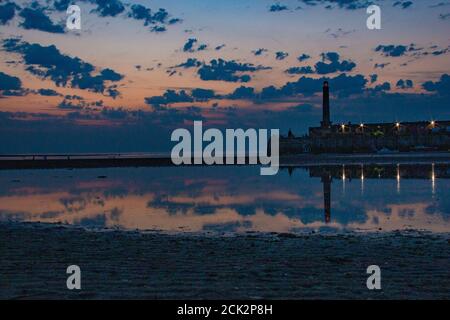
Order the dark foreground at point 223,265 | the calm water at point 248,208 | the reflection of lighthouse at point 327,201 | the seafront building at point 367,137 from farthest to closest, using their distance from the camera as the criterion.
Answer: the seafront building at point 367,137 < the reflection of lighthouse at point 327,201 < the calm water at point 248,208 < the dark foreground at point 223,265

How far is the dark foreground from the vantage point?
858 centimetres

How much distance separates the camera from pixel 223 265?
1097cm

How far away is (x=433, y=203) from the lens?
2408 cm

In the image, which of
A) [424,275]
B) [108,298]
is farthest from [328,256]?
[108,298]

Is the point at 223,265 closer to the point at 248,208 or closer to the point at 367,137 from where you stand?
the point at 248,208

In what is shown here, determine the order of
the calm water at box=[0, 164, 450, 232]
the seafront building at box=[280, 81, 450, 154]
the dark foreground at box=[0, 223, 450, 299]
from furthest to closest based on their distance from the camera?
the seafront building at box=[280, 81, 450, 154] < the calm water at box=[0, 164, 450, 232] < the dark foreground at box=[0, 223, 450, 299]

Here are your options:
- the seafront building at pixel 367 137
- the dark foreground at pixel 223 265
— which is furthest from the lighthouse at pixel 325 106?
the dark foreground at pixel 223 265

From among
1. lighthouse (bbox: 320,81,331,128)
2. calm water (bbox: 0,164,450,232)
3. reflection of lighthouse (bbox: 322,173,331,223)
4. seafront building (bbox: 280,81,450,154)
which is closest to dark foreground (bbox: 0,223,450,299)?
calm water (bbox: 0,164,450,232)

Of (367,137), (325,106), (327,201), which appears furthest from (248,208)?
(367,137)

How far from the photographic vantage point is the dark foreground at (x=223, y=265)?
8578 millimetres

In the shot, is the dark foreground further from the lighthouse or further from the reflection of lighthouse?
the lighthouse

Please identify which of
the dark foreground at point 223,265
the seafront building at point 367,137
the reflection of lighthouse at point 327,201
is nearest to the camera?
the dark foreground at point 223,265

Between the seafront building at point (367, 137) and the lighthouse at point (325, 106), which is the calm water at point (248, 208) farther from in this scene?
the lighthouse at point (325, 106)

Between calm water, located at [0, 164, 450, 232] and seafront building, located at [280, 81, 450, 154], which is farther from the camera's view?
seafront building, located at [280, 81, 450, 154]
